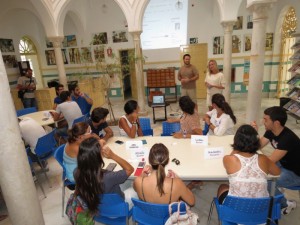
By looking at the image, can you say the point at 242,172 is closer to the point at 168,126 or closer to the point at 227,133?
the point at 227,133

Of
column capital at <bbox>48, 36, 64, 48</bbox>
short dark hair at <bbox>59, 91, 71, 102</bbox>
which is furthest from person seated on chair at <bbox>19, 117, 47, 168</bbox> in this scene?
column capital at <bbox>48, 36, 64, 48</bbox>

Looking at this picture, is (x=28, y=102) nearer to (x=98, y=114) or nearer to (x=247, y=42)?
(x=98, y=114)

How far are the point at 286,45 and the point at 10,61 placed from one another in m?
10.8

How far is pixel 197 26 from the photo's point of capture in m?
9.05

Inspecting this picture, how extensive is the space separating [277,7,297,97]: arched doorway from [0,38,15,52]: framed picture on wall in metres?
10.5

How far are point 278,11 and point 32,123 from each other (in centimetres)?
915

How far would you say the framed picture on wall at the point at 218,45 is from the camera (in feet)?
29.6

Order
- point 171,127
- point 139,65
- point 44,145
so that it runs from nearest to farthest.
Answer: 1. point 44,145
2. point 171,127
3. point 139,65

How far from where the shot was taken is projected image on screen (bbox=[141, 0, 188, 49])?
29.1ft

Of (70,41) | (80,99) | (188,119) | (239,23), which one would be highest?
(239,23)

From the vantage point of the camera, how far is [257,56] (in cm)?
459

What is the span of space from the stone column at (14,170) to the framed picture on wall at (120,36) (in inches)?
331

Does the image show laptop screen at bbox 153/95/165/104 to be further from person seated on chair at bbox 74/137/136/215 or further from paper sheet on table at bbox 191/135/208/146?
person seated on chair at bbox 74/137/136/215

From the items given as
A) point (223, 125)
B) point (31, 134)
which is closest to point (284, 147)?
point (223, 125)
